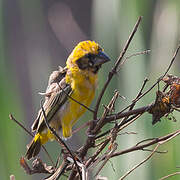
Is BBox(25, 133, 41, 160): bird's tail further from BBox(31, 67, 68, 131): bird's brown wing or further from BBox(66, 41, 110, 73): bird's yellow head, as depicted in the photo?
BBox(66, 41, 110, 73): bird's yellow head

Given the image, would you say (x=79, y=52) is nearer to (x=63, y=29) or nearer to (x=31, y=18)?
(x=31, y=18)

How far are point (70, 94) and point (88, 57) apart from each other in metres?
0.19

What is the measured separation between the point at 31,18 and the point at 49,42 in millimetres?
2637

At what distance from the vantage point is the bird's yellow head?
2.09m

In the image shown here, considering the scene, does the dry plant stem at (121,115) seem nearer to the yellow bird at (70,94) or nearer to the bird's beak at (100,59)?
the bird's beak at (100,59)

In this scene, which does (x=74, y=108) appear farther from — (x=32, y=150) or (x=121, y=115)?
(x=121, y=115)

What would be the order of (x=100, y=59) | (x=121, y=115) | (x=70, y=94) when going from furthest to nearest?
(x=70, y=94) < (x=100, y=59) < (x=121, y=115)

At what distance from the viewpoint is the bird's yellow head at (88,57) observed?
2.09 m

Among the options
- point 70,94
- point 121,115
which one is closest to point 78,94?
point 70,94

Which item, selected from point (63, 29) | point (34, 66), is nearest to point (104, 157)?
point (34, 66)

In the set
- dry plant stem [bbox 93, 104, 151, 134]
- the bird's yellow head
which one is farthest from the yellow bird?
dry plant stem [bbox 93, 104, 151, 134]

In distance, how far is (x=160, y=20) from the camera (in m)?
2.49

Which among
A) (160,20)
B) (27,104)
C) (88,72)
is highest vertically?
(160,20)

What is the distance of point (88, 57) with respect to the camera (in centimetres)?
215
